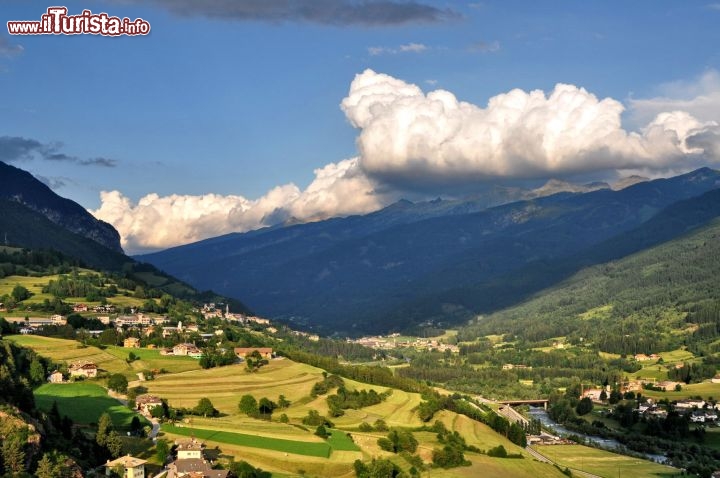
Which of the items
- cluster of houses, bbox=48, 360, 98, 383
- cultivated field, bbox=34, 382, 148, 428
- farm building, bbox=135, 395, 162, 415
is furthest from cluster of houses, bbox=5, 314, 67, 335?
farm building, bbox=135, 395, 162, 415

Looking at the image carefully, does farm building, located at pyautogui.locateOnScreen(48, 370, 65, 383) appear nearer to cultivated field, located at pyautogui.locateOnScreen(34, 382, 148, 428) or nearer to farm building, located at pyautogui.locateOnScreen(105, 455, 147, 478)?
cultivated field, located at pyautogui.locateOnScreen(34, 382, 148, 428)

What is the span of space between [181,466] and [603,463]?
255 feet

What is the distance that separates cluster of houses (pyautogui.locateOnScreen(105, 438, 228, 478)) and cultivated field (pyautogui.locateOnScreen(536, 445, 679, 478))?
217 feet

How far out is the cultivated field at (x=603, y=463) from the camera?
124m

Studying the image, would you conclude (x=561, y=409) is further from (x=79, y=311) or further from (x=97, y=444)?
(x=97, y=444)

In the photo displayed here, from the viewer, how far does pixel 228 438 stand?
9819cm

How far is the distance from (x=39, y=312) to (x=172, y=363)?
49600 mm

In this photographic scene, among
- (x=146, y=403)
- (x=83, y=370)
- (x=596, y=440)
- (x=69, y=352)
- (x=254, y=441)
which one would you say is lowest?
(x=596, y=440)

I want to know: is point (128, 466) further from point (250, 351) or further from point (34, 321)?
point (34, 321)

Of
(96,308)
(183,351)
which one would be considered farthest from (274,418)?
(96,308)

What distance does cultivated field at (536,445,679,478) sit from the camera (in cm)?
12429

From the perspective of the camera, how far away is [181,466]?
3145 inches

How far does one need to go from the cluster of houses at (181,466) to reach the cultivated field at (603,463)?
217ft

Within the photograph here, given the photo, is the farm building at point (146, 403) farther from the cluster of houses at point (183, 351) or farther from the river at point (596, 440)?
the river at point (596, 440)
